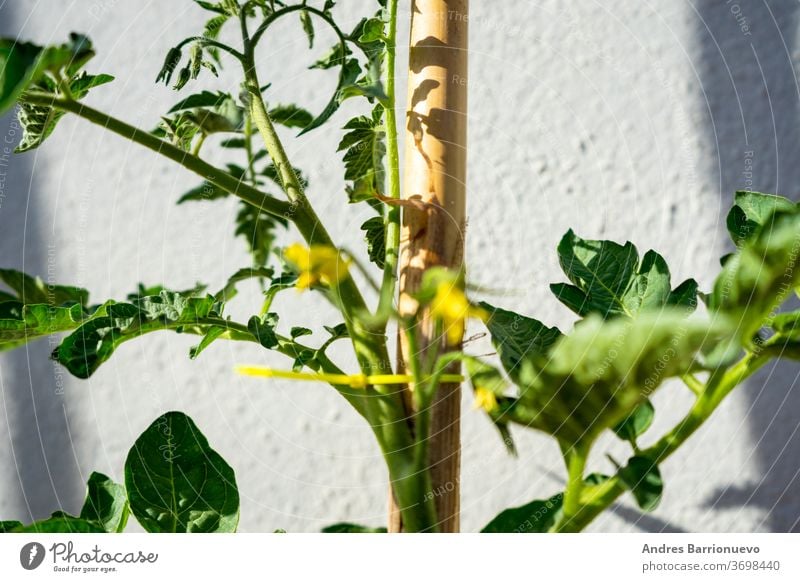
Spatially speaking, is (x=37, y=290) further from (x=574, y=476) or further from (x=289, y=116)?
(x=574, y=476)

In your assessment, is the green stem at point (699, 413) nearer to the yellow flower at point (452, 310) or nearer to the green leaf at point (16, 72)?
the yellow flower at point (452, 310)

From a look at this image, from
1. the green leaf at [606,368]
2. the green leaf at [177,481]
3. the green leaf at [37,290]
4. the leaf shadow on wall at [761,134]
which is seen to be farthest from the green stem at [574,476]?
the leaf shadow on wall at [761,134]

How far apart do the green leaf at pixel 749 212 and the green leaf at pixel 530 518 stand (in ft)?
0.33

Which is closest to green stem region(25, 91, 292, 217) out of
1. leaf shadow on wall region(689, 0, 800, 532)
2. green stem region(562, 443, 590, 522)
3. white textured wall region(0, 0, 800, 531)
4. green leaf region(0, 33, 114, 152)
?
green leaf region(0, 33, 114, 152)

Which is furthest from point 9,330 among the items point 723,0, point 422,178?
point 723,0

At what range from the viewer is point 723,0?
516 millimetres

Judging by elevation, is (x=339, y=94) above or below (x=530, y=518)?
above

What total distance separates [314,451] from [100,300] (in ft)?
0.69

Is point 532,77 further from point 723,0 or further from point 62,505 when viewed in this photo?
point 62,505

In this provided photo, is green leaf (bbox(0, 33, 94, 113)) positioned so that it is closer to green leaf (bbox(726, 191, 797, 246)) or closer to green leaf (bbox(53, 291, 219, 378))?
green leaf (bbox(53, 291, 219, 378))

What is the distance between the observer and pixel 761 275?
0.20 metres

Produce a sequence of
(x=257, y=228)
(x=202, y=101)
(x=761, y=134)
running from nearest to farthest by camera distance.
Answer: (x=202, y=101) < (x=257, y=228) < (x=761, y=134)

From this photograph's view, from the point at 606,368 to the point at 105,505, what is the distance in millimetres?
174

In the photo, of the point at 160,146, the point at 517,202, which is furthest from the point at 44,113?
the point at 517,202
